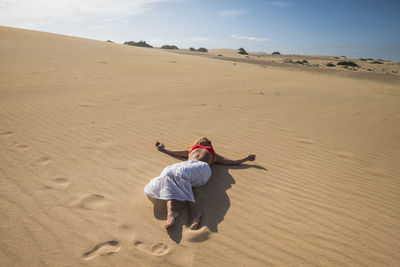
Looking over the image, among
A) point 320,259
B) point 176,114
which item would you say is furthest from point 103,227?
point 176,114

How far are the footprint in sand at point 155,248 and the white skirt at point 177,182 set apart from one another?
0.52m

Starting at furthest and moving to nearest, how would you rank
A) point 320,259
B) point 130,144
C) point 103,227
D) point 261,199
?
point 130,144
point 261,199
point 103,227
point 320,259

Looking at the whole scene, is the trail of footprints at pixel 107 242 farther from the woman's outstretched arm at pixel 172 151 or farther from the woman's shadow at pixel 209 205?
the woman's outstretched arm at pixel 172 151

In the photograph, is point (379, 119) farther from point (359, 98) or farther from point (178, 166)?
point (178, 166)

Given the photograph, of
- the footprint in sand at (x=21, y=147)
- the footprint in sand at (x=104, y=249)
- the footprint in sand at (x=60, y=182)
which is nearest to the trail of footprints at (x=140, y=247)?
the footprint in sand at (x=104, y=249)

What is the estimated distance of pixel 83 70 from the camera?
1053 cm

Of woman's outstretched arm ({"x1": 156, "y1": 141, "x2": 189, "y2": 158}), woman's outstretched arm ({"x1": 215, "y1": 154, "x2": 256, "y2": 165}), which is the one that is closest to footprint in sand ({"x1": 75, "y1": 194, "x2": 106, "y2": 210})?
woman's outstretched arm ({"x1": 156, "y1": 141, "x2": 189, "y2": 158})

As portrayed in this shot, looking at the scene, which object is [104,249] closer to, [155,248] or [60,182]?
[155,248]

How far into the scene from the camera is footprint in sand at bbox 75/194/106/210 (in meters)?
2.75

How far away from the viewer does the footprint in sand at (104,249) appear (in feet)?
7.11

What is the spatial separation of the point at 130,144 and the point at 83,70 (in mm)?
7892

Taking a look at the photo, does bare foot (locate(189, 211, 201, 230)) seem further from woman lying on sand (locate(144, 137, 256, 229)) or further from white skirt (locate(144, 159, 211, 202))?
white skirt (locate(144, 159, 211, 202))

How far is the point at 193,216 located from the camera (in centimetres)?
264

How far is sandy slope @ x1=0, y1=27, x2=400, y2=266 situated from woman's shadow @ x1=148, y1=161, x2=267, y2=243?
0.05ft
